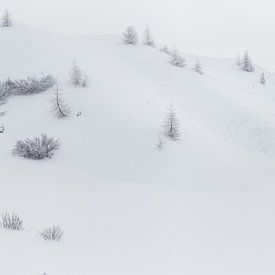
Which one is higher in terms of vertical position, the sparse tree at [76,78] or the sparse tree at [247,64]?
the sparse tree at [76,78]

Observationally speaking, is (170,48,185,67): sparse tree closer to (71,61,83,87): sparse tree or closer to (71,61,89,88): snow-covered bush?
(71,61,89,88): snow-covered bush

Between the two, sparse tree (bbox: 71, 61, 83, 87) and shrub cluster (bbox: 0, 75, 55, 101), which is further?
sparse tree (bbox: 71, 61, 83, 87)

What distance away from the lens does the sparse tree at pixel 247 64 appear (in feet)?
165

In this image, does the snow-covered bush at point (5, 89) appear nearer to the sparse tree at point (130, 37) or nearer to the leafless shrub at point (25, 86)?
the leafless shrub at point (25, 86)

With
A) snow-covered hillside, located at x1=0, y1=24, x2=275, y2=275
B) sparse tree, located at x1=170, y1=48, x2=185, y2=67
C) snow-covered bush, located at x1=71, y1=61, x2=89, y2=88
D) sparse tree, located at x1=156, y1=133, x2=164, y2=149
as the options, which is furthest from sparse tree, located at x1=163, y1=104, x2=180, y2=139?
sparse tree, located at x1=170, y1=48, x2=185, y2=67

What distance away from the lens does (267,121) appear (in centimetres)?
2820

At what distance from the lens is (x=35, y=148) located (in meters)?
19.8

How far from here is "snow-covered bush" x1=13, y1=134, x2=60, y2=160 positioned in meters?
19.8

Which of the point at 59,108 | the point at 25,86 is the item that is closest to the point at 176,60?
the point at 25,86

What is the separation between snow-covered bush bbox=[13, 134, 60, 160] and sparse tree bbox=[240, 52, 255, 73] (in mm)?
35325

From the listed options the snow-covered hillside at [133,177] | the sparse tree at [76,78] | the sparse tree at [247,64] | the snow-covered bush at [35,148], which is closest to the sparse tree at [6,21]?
the snow-covered hillside at [133,177]

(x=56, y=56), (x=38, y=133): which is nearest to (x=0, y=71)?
(x=56, y=56)

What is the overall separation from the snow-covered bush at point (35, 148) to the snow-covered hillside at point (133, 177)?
1.26 feet

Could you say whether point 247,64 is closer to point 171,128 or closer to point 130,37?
point 130,37
